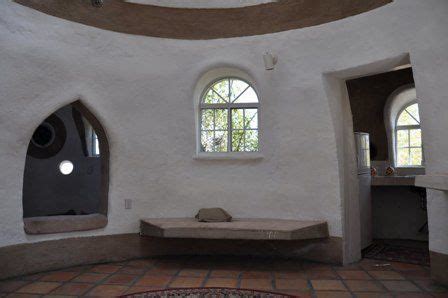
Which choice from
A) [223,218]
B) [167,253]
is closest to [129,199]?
[167,253]

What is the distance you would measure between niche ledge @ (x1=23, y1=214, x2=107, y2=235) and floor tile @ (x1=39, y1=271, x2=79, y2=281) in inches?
22.1

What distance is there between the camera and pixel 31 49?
5199 mm

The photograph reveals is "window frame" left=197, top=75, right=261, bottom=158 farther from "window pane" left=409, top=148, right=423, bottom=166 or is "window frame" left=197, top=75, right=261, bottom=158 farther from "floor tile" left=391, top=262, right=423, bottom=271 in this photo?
"window pane" left=409, top=148, right=423, bottom=166

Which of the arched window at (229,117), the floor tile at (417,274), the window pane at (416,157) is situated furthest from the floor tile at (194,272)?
the window pane at (416,157)

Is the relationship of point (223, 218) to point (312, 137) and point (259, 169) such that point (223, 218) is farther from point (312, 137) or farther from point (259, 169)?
point (312, 137)

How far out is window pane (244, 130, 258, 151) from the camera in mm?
6512

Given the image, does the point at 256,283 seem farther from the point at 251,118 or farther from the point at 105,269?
the point at 251,118

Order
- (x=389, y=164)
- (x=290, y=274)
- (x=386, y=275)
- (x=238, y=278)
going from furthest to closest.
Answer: (x=389, y=164)
(x=290, y=274)
(x=386, y=275)
(x=238, y=278)

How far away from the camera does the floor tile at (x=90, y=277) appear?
4.98 metres

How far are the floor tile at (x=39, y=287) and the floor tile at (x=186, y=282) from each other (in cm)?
139

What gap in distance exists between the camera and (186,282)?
192 inches

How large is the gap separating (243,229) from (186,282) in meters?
0.97

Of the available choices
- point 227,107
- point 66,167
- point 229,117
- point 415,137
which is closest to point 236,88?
point 227,107

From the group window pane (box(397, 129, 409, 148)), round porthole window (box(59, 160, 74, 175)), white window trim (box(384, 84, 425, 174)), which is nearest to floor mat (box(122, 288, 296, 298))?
white window trim (box(384, 84, 425, 174))
